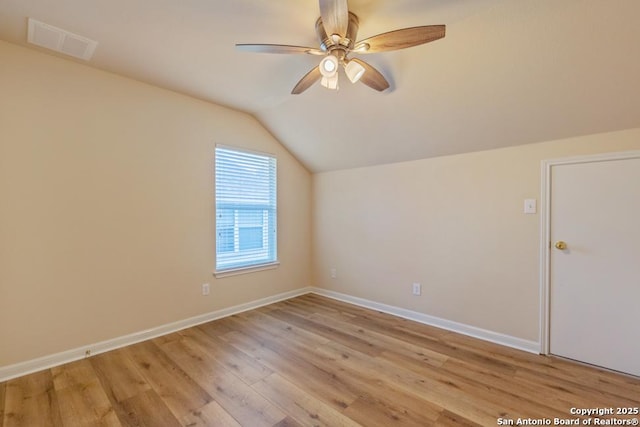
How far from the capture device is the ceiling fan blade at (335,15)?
4.64 ft

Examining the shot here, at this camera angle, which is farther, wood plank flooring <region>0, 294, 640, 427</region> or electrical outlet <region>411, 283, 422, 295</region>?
electrical outlet <region>411, 283, 422, 295</region>

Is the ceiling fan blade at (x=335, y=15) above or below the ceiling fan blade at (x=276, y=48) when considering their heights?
above

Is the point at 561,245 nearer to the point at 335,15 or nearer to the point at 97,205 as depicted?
the point at 335,15

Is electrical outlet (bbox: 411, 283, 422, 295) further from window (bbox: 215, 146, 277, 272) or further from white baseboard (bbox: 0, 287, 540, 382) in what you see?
window (bbox: 215, 146, 277, 272)

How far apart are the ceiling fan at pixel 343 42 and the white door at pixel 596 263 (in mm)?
1789

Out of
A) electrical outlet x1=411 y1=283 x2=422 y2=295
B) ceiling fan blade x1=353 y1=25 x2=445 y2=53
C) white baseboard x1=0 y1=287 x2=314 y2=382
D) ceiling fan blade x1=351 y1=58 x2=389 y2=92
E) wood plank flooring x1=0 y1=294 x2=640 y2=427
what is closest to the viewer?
ceiling fan blade x1=353 y1=25 x2=445 y2=53

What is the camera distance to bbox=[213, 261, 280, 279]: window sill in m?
3.34

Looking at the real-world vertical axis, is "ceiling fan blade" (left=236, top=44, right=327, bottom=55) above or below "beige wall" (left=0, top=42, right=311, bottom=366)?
above

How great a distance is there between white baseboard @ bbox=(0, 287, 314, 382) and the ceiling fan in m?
2.67

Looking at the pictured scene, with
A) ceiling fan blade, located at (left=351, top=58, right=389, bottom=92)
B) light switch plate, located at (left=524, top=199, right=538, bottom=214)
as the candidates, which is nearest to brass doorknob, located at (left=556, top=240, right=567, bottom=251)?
light switch plate, located at (left=524, top=199, right=538, bottom=214)

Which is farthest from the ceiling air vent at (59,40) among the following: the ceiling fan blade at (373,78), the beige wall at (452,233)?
the beige wall at (452,233)

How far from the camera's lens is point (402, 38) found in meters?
1.64

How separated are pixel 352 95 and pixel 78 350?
3.27 meters

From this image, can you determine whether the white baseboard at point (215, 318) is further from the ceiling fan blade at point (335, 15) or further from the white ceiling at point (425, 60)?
the ceiling fan blade at point (335, 15)
